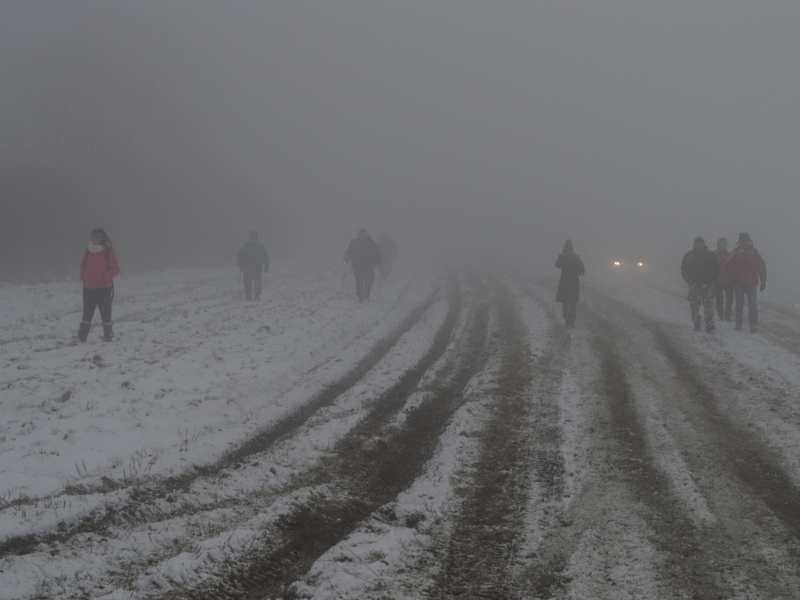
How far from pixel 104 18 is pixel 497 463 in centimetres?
4251

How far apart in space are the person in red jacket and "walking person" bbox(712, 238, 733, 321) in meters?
14.8

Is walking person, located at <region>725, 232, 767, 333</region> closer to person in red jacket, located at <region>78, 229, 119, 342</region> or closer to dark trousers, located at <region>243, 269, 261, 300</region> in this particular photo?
dark trousers, located at <region>243, 269, 261, 300</region>

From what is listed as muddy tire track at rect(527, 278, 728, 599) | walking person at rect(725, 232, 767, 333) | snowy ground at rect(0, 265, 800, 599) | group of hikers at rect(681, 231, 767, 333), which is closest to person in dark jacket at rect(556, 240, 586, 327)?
snowy ground at rect(0, 265, 800, 599)

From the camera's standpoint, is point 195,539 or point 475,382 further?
point 475,382

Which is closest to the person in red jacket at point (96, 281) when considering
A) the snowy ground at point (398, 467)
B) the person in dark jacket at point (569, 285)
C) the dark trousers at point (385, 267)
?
the snowy ground at point (398, 467)

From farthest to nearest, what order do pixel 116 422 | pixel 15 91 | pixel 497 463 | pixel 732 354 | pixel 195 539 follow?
1. pixel 15 91
2. pixel 732 354
3. pixel 116 422
4. pixel 497 463
5. pixel 195 539

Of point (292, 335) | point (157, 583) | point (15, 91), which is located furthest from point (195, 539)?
point (15, 91)

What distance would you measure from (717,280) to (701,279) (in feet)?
2.05

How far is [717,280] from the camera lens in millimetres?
13625

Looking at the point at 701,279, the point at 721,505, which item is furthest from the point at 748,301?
the point at 721,505

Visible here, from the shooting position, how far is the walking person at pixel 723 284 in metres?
14.0

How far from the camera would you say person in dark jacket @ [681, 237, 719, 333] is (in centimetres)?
1305

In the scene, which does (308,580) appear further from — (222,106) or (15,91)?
(222,106)

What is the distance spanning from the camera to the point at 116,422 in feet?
21.7
